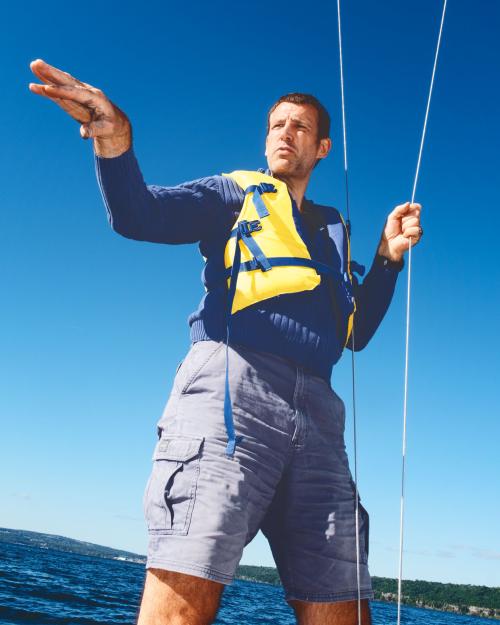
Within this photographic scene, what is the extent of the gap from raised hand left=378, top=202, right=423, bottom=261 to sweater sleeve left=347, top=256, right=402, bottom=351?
71 mm

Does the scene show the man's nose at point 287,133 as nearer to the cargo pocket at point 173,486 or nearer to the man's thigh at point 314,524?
the man's thigh at point 314,524

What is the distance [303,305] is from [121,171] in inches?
32.9

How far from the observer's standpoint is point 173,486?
161 cm

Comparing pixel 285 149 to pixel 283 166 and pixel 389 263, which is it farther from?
pixel 389 263

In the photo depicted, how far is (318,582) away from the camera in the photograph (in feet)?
5.94

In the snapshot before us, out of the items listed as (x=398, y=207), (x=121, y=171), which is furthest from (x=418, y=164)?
(x=121, y=171)

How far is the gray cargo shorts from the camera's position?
5.15 feet

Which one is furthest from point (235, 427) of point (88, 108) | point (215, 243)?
point (88, 108)

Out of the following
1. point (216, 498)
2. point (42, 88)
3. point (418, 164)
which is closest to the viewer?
point (42, 88)

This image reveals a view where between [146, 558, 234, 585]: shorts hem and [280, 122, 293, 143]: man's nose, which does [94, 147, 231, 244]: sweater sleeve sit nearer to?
[280, 122, 293, 143]: man's nose

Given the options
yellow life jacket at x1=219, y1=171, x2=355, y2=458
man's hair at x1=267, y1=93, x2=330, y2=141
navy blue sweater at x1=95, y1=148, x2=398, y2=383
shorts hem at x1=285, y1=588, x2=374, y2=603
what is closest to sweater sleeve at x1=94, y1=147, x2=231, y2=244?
navy blue sweater at x1=95, y1=148, x2=398, y2=383

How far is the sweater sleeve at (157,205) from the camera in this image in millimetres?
1696

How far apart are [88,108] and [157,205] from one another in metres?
0.39

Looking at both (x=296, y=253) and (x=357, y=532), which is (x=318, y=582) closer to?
(x=357, y=532)
